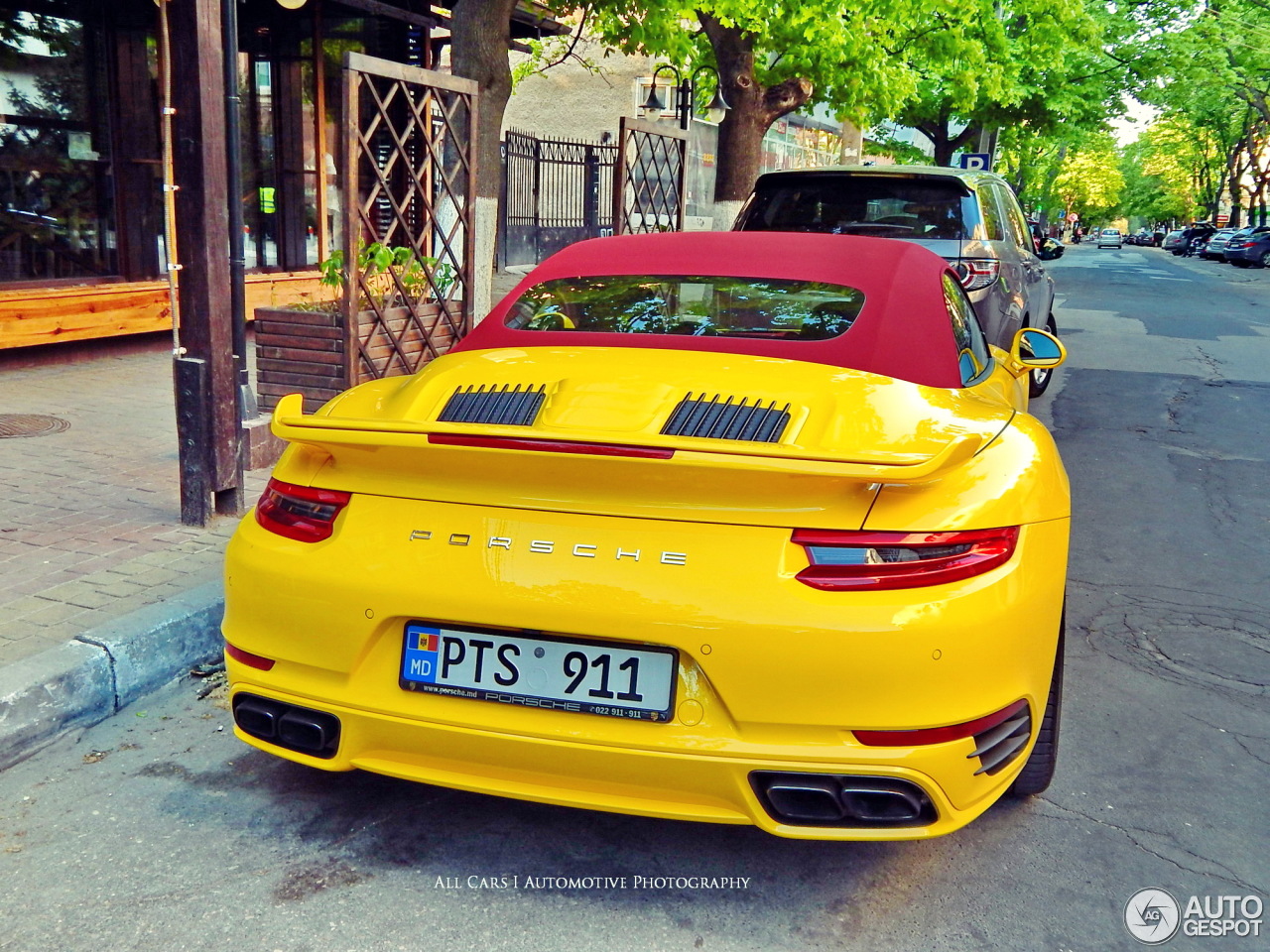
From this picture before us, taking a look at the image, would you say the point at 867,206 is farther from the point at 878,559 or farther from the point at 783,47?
the point at 878,559

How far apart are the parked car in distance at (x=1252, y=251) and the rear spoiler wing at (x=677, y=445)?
49092 millimetres

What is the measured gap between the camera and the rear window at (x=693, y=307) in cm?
336

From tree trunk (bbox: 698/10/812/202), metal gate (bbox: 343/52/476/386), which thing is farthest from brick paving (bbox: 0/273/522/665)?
tree trunk (bbox: 698/10/812/202)

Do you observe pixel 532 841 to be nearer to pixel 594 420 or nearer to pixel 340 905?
pixel 340 905

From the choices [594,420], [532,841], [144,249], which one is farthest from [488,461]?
[144,249]

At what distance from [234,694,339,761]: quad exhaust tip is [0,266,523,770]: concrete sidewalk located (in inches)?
41.2

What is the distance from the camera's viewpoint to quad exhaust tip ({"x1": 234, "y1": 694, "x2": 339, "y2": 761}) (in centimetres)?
269

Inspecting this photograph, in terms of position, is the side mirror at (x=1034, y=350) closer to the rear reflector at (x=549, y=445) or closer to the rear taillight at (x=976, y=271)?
the rear reflector at (x=549, y=445)

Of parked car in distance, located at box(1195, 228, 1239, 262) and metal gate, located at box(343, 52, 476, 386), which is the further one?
parked car in distance, located at box(1195, 228, 1239, 262)

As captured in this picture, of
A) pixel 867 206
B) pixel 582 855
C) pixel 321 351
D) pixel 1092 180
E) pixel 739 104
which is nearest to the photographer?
pixel 582 855

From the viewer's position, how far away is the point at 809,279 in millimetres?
3537

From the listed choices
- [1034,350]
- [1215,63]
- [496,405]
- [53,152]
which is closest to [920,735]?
[496,405]

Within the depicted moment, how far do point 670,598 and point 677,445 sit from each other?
31cm

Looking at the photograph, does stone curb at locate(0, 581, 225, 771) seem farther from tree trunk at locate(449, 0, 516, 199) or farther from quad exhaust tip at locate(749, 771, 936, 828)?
tree trunk at locate(449, 0, 516, 199)
